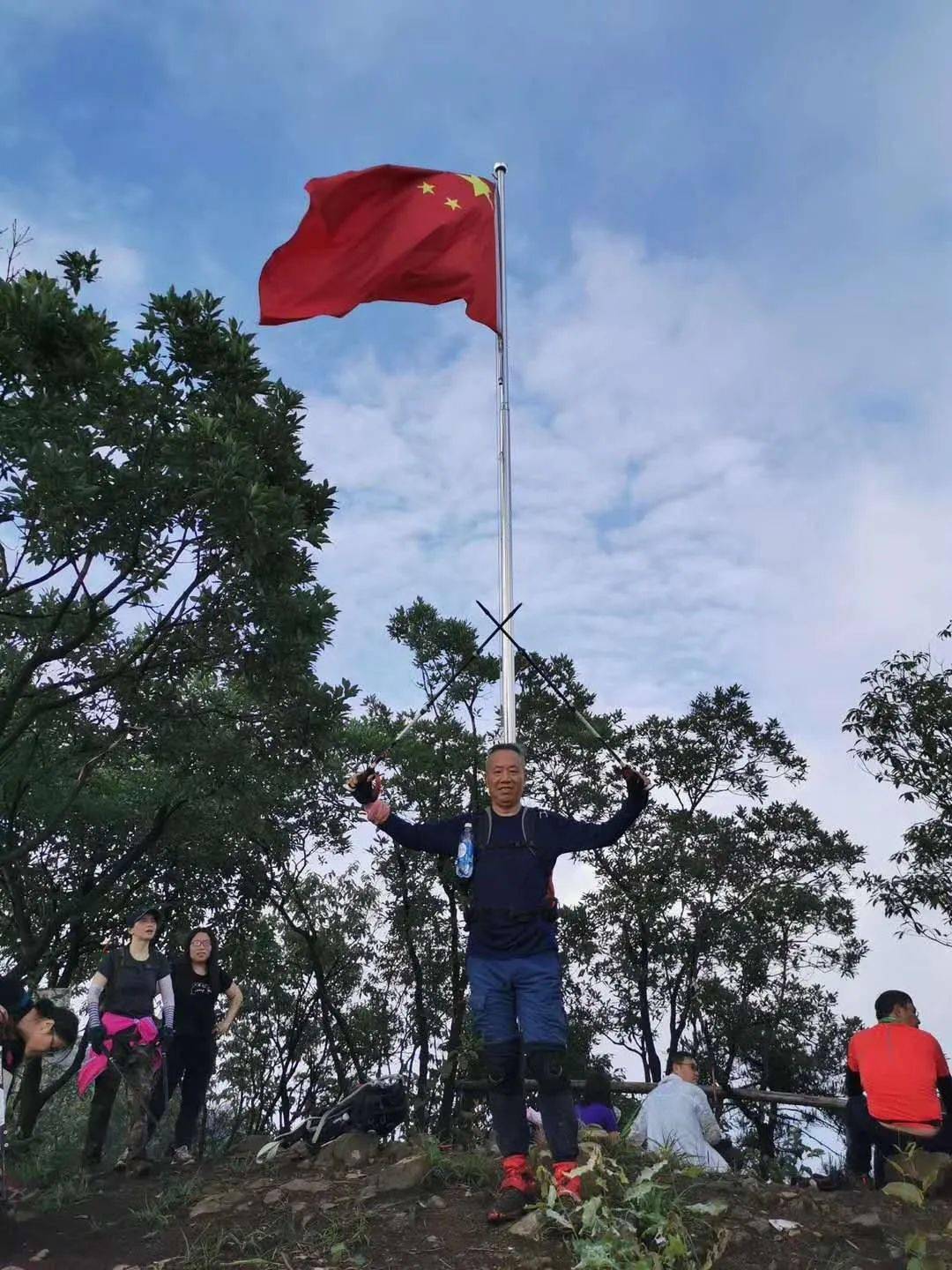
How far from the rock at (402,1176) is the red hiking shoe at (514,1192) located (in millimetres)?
592

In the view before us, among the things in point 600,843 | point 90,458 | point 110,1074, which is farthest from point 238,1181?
point 90,458

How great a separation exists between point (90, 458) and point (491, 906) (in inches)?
240

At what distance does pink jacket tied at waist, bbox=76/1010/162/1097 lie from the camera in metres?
7.89

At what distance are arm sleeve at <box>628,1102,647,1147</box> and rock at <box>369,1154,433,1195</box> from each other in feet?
5.82

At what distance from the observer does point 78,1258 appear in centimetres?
537

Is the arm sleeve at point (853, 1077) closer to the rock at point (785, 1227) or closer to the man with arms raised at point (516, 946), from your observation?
the rock at point (785, 1227)

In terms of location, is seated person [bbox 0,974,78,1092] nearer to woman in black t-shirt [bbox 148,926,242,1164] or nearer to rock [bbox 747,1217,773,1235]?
woman in black t-shirt [bbox 148,926,242,1164]

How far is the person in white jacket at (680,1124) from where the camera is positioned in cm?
708

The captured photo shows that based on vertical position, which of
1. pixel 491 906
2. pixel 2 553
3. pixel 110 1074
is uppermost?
pixel 2 553

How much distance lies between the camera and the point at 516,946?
5.52 meters

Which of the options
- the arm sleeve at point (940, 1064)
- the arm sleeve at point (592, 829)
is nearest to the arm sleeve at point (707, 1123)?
the arm sleeve at point (940, 1064)

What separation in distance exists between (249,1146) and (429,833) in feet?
12.2

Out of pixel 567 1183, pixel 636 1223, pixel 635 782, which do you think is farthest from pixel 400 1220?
pixel 635 782

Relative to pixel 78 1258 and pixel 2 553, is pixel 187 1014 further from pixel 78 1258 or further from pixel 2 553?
pixel 2 553
